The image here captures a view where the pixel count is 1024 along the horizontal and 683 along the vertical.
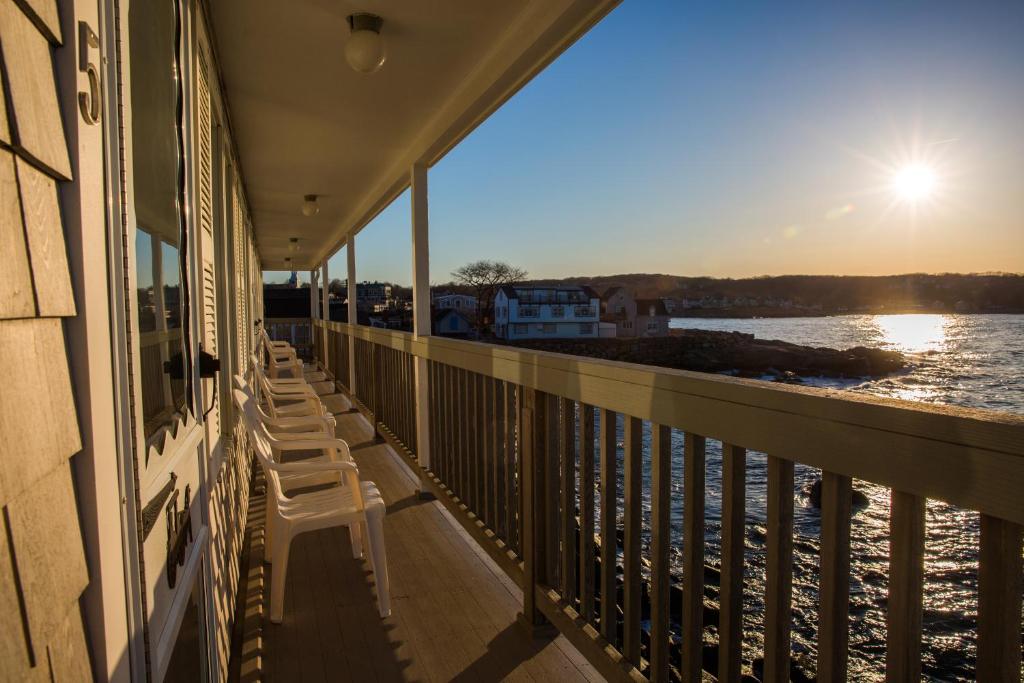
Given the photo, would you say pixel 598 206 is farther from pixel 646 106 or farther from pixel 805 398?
pixel 805 398

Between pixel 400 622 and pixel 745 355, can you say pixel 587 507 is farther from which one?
pixel 745 355

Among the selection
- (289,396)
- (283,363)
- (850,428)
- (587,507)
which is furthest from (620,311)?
(850,428)

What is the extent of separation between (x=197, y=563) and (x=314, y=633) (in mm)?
1086

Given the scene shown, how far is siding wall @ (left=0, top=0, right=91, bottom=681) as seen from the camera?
1.65 feet

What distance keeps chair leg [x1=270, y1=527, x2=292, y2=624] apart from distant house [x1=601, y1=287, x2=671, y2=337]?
45.7ft

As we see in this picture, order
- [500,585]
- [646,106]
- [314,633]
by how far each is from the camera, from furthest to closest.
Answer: [646,106]
[500,585]
[314,633]

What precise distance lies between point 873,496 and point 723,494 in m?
2.21

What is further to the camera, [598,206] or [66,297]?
[598,206]

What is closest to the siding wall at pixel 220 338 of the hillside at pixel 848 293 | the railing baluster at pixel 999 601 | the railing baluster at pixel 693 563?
the railing baluster at pixel 693 563

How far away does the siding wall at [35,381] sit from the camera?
50 cm

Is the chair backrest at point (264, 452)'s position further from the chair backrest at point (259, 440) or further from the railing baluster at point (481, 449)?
the railing baluster at point (481, 449)

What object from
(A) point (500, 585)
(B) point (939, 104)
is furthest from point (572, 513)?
(B) point (939, 104)

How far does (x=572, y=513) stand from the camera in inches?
84.0

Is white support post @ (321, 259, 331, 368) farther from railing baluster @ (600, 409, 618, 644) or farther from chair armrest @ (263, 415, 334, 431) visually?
railing baluster @ (600, 409, 618, 644)
